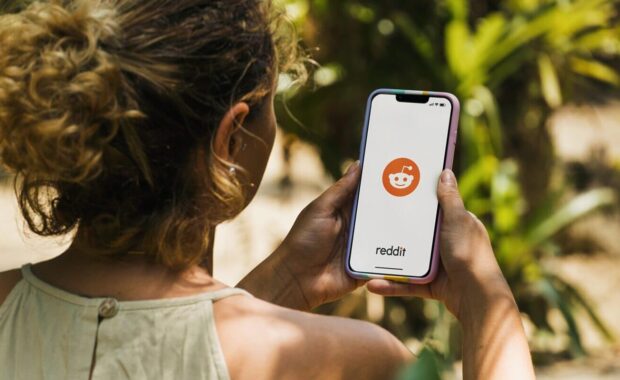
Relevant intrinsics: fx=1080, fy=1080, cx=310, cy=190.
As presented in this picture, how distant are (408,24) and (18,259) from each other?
339cm

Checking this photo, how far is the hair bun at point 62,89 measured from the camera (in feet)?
4.52

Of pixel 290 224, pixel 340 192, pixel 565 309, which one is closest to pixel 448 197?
pixel 340 192

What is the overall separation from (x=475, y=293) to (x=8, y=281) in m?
0.67

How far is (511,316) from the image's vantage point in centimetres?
149

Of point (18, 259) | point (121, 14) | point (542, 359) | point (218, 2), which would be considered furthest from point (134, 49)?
point (18, 259)

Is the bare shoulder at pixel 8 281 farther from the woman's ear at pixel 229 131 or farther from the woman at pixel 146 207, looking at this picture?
the woman's ear at pixel 229 131

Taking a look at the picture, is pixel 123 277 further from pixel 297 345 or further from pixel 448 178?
pixel 448 178

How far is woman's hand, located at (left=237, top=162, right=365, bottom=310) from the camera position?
1901 mm

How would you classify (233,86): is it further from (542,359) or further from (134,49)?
(542,359)

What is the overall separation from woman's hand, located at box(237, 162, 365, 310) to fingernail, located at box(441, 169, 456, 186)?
0.18 metres

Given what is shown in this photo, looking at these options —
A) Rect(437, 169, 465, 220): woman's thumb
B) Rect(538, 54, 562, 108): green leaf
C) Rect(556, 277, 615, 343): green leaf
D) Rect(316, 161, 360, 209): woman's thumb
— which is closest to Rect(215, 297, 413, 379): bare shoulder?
Rect(437, 169, 465, 220): woman's thumb

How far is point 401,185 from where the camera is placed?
6.28 ft

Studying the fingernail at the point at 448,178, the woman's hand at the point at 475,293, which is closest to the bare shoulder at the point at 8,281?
the woman's hand at the point at 475,293

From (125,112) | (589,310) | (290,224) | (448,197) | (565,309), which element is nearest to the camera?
(125,112)
